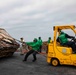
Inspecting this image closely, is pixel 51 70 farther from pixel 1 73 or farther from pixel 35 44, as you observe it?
pixel 35 44

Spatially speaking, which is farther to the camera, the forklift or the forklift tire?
the forklift tire

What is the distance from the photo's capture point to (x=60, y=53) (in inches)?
553

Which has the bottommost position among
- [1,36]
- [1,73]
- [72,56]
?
[1,73]

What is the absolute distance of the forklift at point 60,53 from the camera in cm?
1373

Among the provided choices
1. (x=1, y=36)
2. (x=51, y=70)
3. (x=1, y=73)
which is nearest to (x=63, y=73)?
(x=51, y=70)

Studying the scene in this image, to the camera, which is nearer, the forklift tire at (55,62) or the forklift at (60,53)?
the forklift at (60,53)

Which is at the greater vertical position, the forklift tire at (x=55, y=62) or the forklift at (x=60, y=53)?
the forklift at (x=60, y=53)

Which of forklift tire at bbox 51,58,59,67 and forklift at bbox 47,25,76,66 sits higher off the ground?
forklift at bbox 47,25,76,66

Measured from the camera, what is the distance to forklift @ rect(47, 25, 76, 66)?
45.0 ft

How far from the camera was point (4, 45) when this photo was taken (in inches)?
651

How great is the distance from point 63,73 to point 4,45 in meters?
5.79

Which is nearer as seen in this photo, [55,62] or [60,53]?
[60,53]

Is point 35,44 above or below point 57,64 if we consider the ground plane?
above

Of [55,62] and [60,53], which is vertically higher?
[60,53]
